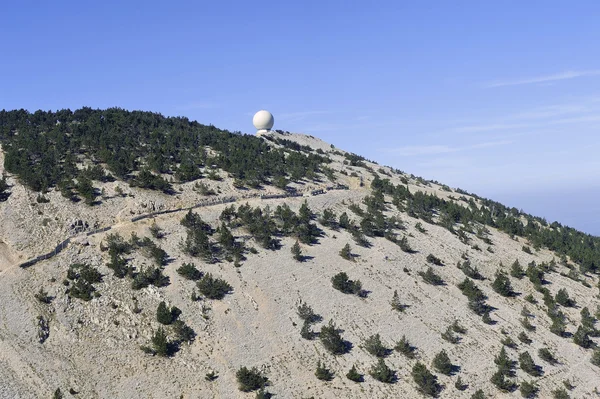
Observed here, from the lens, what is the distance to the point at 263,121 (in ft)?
376

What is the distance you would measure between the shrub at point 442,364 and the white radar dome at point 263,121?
81371mm

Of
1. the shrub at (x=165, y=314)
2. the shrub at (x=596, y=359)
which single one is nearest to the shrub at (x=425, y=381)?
the shrub at (x=596, y=359)

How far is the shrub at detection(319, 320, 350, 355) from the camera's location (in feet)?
137

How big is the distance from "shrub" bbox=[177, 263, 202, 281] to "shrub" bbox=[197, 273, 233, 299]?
944mm

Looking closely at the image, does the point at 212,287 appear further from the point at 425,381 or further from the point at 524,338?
the point at 524,338

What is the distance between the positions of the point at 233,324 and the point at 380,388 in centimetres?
1321

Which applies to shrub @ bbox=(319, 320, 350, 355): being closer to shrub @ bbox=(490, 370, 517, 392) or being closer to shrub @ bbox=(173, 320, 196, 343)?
shrub @ bbox=(173, 320, 196, 343)

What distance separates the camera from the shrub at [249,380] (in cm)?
3712

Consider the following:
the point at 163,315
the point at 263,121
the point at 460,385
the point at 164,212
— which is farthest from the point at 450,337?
the point at 263,121

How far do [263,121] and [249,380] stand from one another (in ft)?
274

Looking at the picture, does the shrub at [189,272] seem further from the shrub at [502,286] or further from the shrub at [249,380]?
the shrub at [502,286]

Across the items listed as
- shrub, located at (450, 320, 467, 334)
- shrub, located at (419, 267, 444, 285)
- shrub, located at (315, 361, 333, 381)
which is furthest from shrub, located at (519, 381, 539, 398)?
shrub, located at (315, 361, 333, 381)

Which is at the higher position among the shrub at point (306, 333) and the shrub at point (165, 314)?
the shrub at point (306, 333)

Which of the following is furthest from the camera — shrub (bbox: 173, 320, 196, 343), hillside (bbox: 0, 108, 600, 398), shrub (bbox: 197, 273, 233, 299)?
shrub (bbox: 197, 273, 233, 299)
